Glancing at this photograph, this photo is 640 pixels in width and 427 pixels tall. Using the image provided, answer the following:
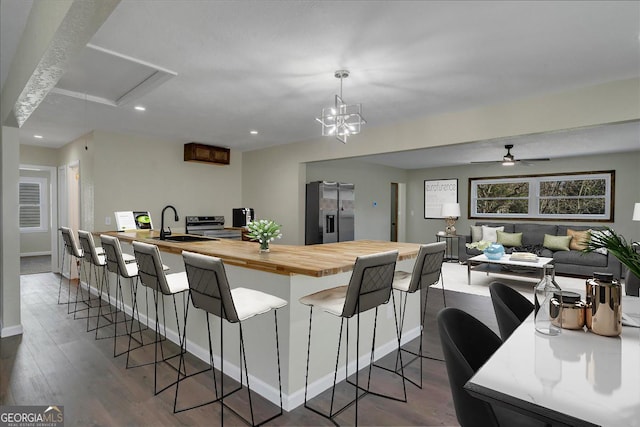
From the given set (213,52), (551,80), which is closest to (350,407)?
(213,52)

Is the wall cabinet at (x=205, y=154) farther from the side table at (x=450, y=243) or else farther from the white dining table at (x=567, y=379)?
the white dining table at (x=567, y=379)

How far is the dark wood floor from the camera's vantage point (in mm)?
2076

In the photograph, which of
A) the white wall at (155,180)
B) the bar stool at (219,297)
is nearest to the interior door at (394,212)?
the white wall at (155,180)

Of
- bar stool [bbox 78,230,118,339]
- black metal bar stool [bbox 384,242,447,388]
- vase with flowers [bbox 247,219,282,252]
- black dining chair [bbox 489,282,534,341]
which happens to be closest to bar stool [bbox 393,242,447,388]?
black metal bar stool [bbox 384,242,447,388]

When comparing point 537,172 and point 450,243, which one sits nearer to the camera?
point 537,172

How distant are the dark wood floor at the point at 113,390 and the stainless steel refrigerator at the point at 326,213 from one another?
306 cm

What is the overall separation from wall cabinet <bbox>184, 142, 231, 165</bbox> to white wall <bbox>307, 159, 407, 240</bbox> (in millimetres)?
1854

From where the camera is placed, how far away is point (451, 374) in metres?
1.19

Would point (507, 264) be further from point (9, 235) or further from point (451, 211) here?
point (9, 235)

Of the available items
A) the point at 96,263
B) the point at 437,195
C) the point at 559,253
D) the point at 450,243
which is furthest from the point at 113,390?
the point at 437,195

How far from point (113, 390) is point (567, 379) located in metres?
2.62

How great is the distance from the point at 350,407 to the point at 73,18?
2482 mm

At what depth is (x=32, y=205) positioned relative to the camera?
28.7 ft

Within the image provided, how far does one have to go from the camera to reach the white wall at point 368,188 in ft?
25.3
